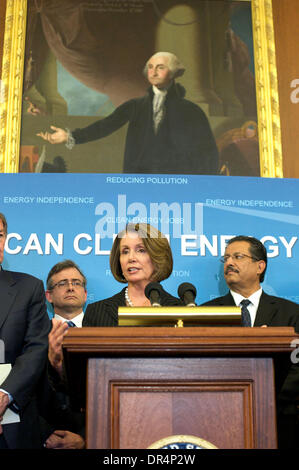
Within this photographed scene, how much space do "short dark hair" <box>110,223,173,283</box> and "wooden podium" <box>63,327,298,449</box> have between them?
190cm

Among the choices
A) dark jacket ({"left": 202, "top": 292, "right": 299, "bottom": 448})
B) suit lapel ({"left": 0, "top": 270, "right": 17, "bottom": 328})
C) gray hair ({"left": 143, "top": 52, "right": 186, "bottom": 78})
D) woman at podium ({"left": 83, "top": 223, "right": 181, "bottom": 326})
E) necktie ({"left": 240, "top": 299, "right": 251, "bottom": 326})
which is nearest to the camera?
suit lapel ({"left": 0, "top": 270, "right": 17, "bottom": 328})

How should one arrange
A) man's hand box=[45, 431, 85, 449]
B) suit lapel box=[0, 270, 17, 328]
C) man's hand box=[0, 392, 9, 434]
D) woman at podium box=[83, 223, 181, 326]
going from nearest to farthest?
1. man's hand box=[0, 392, 9, 434]
2. suit lapel box=[0, 270, 17, 328]
3. man's hand box=[45, 431, 85, 449]
4. woman at podium box=[83, 223, 181, 326]

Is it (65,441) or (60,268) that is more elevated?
(60,268)

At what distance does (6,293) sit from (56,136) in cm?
250

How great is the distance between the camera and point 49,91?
224 inches

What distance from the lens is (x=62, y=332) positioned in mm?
2668

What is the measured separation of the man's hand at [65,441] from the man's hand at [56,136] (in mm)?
2639

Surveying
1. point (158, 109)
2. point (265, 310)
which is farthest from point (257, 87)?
point (265, 310)

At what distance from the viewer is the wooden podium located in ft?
6.34

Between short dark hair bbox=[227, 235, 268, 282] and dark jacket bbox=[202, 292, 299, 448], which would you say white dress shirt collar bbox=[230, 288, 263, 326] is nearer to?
dark jacket bbox=[202, 292, 299, 448]

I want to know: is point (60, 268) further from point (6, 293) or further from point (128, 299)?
point (6, 293)

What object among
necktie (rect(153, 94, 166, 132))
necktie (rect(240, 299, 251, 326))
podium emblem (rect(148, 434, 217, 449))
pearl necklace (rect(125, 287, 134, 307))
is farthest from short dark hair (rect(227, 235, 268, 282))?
podium emblem (rect(148, 434, 217, 449))

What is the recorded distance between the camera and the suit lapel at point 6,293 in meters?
3.21

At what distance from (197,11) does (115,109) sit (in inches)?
48.6
